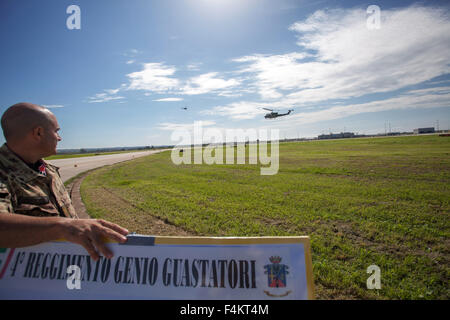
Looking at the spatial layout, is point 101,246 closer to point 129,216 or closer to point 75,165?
point 129,216

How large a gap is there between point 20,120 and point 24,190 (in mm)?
570

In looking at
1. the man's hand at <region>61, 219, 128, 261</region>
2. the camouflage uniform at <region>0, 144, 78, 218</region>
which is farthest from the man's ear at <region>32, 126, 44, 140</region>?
the man's hand at <region>61, 219, 128, 261</region>

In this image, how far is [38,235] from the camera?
145 cm

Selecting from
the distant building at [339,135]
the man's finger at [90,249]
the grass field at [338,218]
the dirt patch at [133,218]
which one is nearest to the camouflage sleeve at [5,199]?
the man's finger at [90,249]

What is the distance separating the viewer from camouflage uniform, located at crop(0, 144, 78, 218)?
157 centimetres

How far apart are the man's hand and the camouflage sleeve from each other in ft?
1.24

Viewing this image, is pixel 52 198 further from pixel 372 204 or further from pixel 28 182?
pixel 372 204

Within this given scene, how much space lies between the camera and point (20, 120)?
1746 mm

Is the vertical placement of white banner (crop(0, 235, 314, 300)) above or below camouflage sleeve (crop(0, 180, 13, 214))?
below

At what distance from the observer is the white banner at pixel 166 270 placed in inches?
57.7

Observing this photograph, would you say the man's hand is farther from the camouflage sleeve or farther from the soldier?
the camouflage sleeve

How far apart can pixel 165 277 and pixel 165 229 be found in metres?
4.22

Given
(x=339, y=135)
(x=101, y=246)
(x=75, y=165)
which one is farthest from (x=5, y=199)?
(x=339, y=135)
